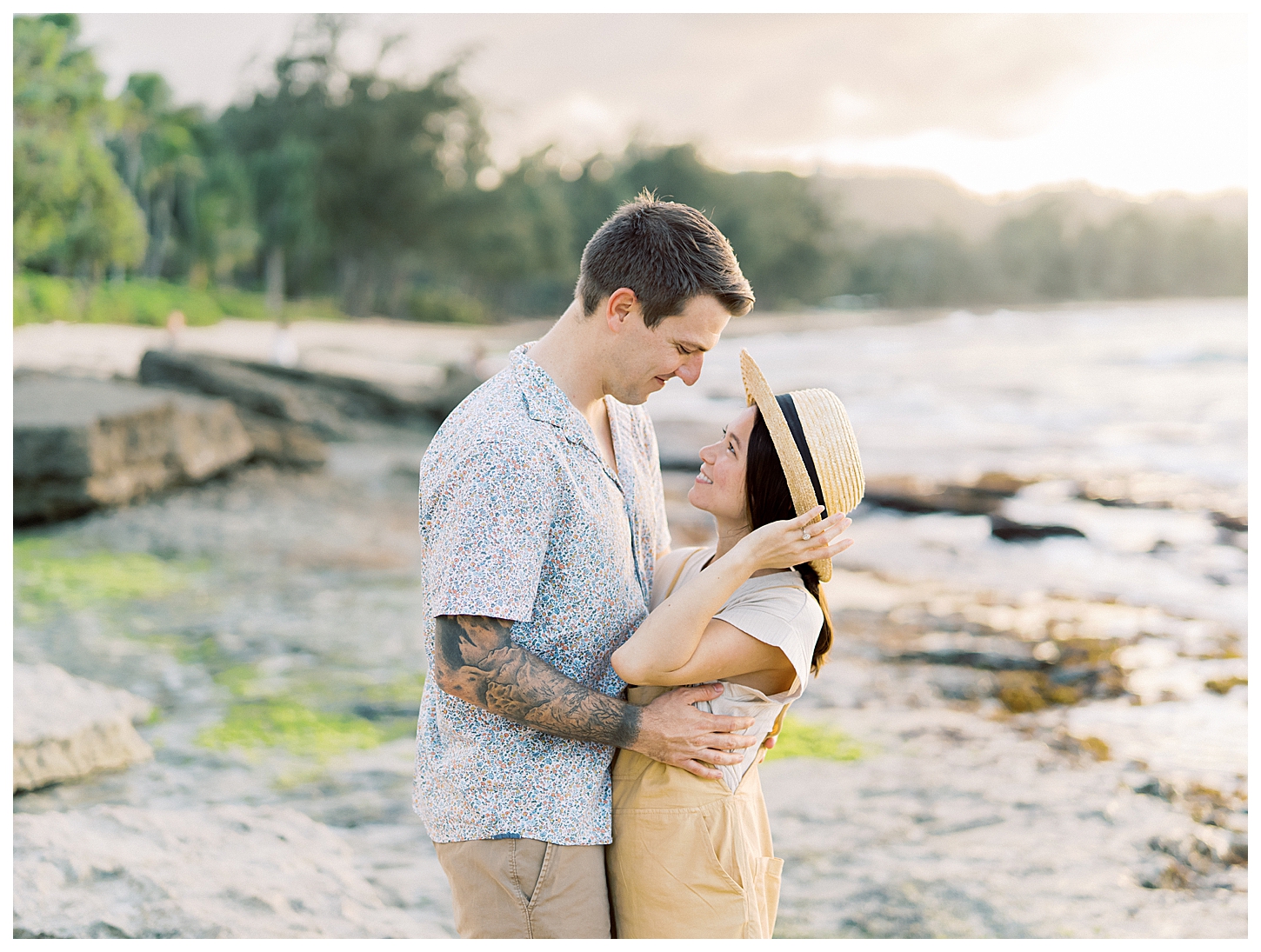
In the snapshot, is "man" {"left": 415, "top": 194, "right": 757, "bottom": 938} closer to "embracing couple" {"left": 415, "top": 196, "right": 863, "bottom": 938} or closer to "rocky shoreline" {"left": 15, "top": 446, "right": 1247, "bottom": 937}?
"embracing couple" {"left": 415, "top": 196, "right": 863, "bottom": 938}

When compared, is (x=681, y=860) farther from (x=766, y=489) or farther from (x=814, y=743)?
(x=814, y=743)

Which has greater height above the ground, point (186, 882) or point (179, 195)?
point (179, 195)

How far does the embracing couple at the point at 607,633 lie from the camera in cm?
199

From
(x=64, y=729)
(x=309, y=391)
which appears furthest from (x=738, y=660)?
(x=309, y=391)

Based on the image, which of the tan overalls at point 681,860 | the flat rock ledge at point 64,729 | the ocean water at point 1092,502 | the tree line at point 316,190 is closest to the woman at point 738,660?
the tan overalls at point 681,860

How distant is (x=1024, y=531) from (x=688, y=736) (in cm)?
1182

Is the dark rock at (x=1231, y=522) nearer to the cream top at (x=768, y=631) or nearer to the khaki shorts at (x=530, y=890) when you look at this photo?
the cream top at (x=768, y=631)

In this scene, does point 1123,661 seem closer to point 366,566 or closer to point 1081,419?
point 366,566

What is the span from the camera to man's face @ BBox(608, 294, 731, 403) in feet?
7.15

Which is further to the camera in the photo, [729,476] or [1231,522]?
[1231,522]

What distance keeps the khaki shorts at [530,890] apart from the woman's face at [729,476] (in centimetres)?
81

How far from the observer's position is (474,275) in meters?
61.8

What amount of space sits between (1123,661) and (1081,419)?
19.7 metres

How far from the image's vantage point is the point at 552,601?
2076 mm
